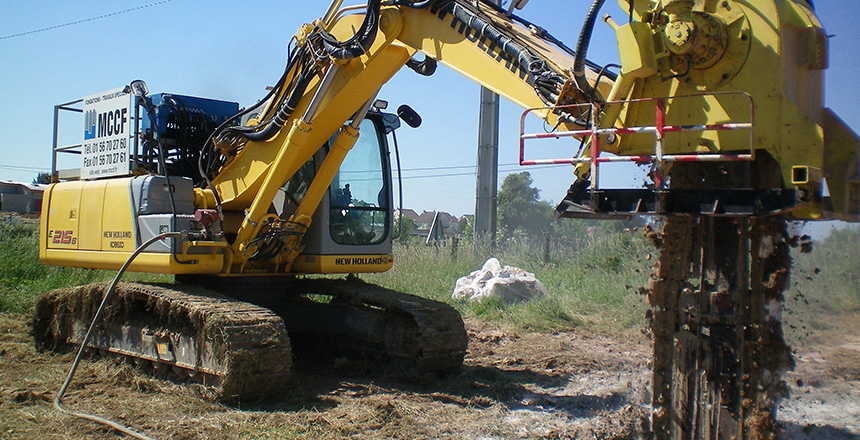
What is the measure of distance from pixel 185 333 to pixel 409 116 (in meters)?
3.05

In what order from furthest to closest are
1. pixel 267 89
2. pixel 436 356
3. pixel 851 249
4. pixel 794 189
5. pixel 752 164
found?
pixel 851 249 → pixel 267 89 → pixel 436 356 → pixel 752 164 → pixel 794 189

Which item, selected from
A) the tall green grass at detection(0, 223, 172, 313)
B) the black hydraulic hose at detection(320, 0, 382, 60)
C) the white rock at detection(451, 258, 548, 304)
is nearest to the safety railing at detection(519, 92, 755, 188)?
the black hydraulic hose at detection(320, 0, 382, 60)

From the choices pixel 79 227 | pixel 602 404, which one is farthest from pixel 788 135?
pixel 79 227

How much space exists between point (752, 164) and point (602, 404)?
8.79 ft

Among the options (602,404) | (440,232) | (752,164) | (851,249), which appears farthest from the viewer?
(440,232)

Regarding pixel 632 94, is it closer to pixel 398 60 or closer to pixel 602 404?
pixel 398 60

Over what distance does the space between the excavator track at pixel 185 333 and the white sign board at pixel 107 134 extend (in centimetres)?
126

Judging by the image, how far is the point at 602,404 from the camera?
234 inches

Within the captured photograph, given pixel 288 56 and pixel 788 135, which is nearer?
pixel 788 135

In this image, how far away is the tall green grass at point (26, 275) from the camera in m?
10.5

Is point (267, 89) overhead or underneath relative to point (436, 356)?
overhead

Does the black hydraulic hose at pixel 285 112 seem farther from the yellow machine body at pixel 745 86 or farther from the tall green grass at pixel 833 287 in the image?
the tall green grass at pixel 833 287

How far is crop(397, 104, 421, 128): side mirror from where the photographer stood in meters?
7.44

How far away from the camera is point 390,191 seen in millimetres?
7656
